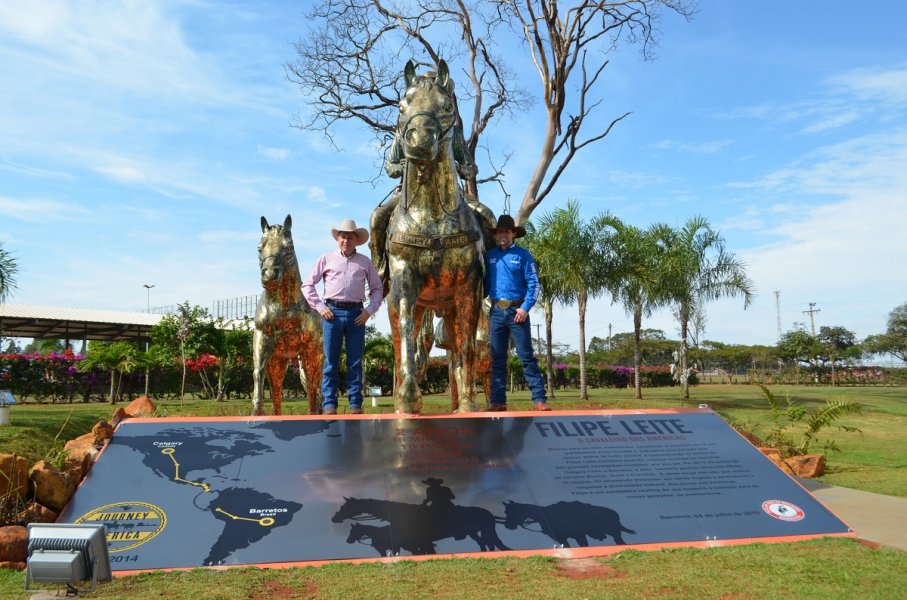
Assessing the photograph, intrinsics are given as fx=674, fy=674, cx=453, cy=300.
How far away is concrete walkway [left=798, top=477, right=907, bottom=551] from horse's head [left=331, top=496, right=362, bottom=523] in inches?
133

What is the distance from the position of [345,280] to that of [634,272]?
607 inches

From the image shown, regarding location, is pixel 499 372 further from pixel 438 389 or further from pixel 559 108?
pixel 438 389

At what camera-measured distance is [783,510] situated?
4570mm

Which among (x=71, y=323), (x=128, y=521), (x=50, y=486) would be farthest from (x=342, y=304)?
(x=71, y=323)

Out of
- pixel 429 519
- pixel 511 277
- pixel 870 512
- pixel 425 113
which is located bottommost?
pixel 870 512

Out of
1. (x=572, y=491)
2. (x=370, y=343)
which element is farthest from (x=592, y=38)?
(x=572, y=491)

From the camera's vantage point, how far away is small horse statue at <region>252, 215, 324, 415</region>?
22.2 feet

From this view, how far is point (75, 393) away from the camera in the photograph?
22359 mm

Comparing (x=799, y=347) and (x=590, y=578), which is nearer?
(x=590, y=578)

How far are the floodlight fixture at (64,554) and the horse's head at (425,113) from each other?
3.24 meters

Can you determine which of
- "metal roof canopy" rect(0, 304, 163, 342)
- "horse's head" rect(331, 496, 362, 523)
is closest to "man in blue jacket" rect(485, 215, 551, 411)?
"horse's head" rect(331, 496, 362, 523)

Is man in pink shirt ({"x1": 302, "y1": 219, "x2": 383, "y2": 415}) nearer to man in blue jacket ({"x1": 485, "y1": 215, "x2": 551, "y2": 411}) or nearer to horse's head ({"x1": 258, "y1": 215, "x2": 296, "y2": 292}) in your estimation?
horse's head ({"x1": 258, "y1": 215, "x2": 296, "y2": 292})

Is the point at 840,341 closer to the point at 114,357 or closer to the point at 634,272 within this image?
the point at 634,272

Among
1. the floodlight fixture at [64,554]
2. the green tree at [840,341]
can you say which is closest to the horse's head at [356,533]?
the floodlight fixture at [64,554]
